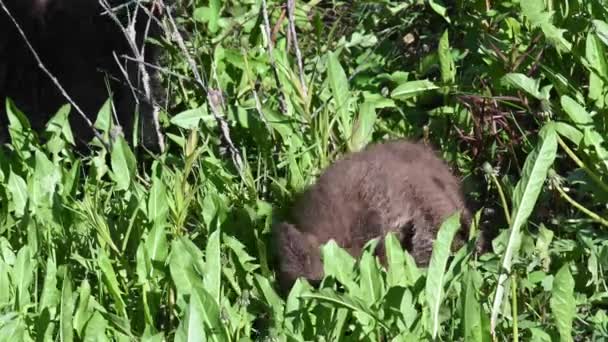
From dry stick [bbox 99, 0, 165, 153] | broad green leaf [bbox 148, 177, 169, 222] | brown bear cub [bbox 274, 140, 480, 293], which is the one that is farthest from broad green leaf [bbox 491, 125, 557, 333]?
dry stick [bbox 99, 0, 165, 153]

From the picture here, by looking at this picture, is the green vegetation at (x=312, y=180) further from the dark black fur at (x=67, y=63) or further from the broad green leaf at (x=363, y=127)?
the dark black fur at (x=67, y=63)

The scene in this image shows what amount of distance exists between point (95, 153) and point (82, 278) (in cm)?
84

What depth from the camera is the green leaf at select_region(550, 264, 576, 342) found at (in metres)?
2.96

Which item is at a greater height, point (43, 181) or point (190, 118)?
point (190, 118)

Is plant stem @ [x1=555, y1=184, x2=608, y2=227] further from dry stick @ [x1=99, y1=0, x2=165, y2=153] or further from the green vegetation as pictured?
dry stick @ [x1=99, y1=0, x2=165, y2=153]

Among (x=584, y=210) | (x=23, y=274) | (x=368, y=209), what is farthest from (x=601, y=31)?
(x=23, y=274)

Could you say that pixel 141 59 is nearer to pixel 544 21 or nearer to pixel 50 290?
pixel 50 290

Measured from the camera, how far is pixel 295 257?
3389 millimetres

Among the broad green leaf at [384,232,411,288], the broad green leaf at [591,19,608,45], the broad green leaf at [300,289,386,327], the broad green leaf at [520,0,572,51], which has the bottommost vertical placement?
the broad green leaf at [384,232,411,288]

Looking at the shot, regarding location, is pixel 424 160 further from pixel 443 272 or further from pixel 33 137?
pixel 33 137

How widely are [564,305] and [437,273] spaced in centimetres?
32

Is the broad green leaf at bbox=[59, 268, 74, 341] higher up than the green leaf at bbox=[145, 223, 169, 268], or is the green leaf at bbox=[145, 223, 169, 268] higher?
the broad green leaf at bbox=[59, 268, 74, 341]

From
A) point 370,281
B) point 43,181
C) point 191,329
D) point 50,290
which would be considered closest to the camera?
point 191,329

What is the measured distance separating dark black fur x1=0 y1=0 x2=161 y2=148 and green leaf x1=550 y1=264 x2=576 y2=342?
1.87m
